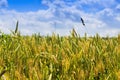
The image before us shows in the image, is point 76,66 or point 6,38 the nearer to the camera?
point 76,66

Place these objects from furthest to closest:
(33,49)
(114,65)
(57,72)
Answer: (33,49) < (114,65) < (57,72)

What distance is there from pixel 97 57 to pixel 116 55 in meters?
0.22

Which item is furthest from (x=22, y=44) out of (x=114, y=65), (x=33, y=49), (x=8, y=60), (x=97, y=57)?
(x=114, y=65)

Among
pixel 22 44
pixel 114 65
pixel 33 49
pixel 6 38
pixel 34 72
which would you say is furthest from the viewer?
pixel 6 38

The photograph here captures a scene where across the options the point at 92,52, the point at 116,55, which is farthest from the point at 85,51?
the point at 116,55

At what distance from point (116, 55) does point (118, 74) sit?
0.99 meters

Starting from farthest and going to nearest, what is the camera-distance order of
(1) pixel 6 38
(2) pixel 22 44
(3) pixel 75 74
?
(1) pixel 6 38 < (2) pixel 22 44 < (3) pixel 75 74

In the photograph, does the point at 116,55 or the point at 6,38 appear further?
the point at 6,38

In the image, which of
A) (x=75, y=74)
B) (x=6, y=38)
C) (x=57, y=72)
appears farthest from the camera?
(x=6, y=38)

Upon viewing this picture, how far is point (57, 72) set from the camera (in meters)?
2.72

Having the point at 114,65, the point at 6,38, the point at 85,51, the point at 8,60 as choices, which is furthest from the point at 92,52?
the point at 6,38

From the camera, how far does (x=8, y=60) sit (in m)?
3.10

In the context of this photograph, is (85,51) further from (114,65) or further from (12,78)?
(12,78)

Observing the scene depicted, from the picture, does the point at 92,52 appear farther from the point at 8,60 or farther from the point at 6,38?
the point at 6,38
